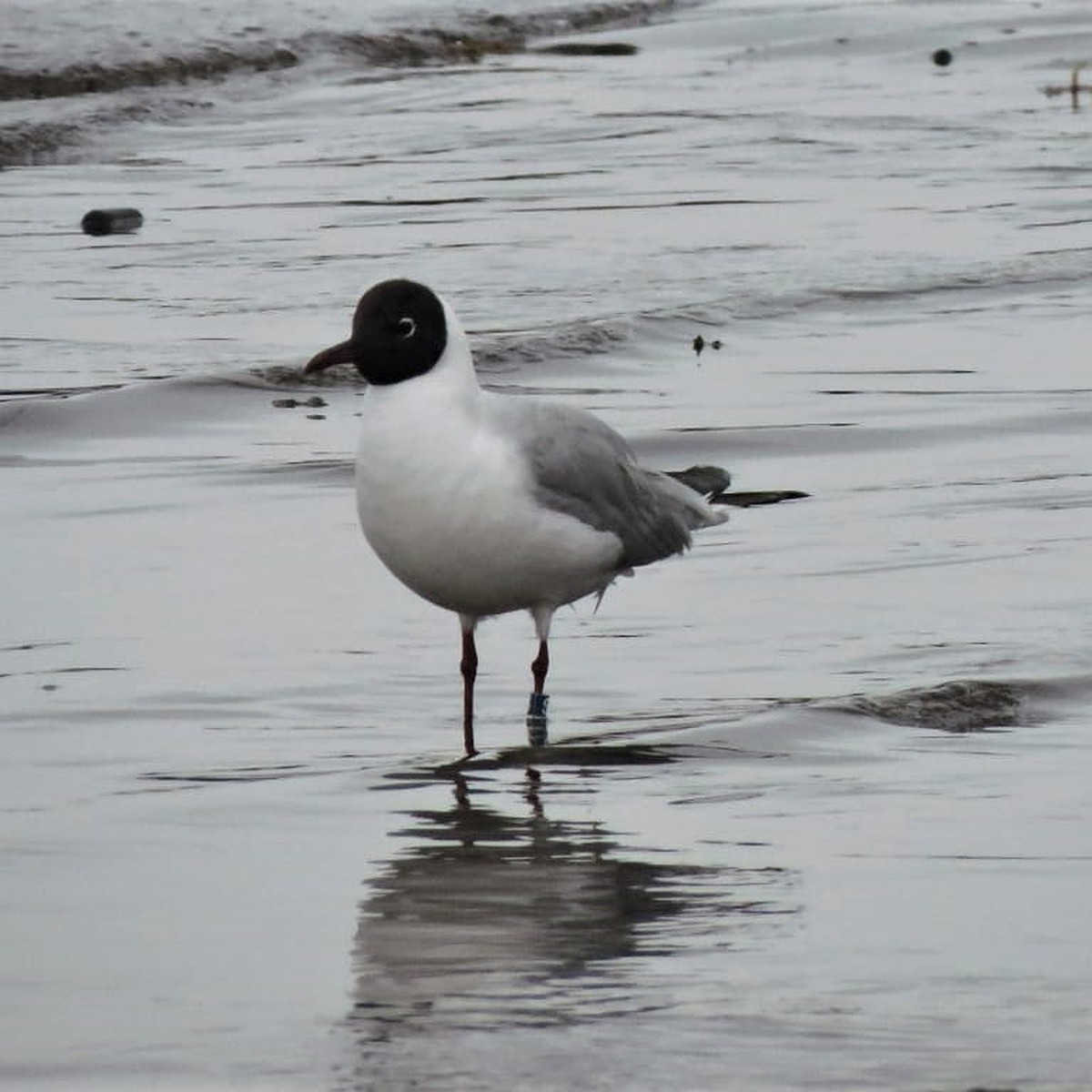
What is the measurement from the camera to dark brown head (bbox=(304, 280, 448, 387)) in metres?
6.41

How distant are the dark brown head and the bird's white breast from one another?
0.04 metres

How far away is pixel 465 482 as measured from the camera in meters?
6.29

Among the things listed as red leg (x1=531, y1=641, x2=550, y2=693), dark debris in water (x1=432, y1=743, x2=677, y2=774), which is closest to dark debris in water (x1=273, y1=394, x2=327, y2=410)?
red leg (x1=531, y1=641, x2=550, y2=693)

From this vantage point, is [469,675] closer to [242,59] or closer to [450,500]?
[450,500]

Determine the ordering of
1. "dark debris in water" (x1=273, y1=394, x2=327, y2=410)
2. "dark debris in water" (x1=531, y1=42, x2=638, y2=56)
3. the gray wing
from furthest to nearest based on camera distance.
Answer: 1. "dark debris in water" (x1=531, y1=42, x2=638, y2=56)
2. "dark debris in water" (x1=273, y1=394, x2=327, y2=410)
3. the gray wing

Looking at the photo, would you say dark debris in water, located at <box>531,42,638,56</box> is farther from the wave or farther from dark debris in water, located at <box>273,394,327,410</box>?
dark debris in water, located at <box>273,394,327,410</box>

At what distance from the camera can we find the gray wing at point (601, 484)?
6523 mm

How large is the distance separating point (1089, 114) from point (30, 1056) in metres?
13.5

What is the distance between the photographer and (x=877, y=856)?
17.0ft

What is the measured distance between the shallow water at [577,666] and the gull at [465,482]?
26 cm

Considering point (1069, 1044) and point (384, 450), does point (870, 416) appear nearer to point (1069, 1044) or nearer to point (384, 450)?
point (384, 450)

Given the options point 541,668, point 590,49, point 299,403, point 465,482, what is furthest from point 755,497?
point 590,49

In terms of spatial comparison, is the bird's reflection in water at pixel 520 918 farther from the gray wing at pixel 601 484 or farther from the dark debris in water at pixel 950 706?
the gray wing at pixel 601 484


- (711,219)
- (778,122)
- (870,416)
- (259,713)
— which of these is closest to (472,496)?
(259,713)
